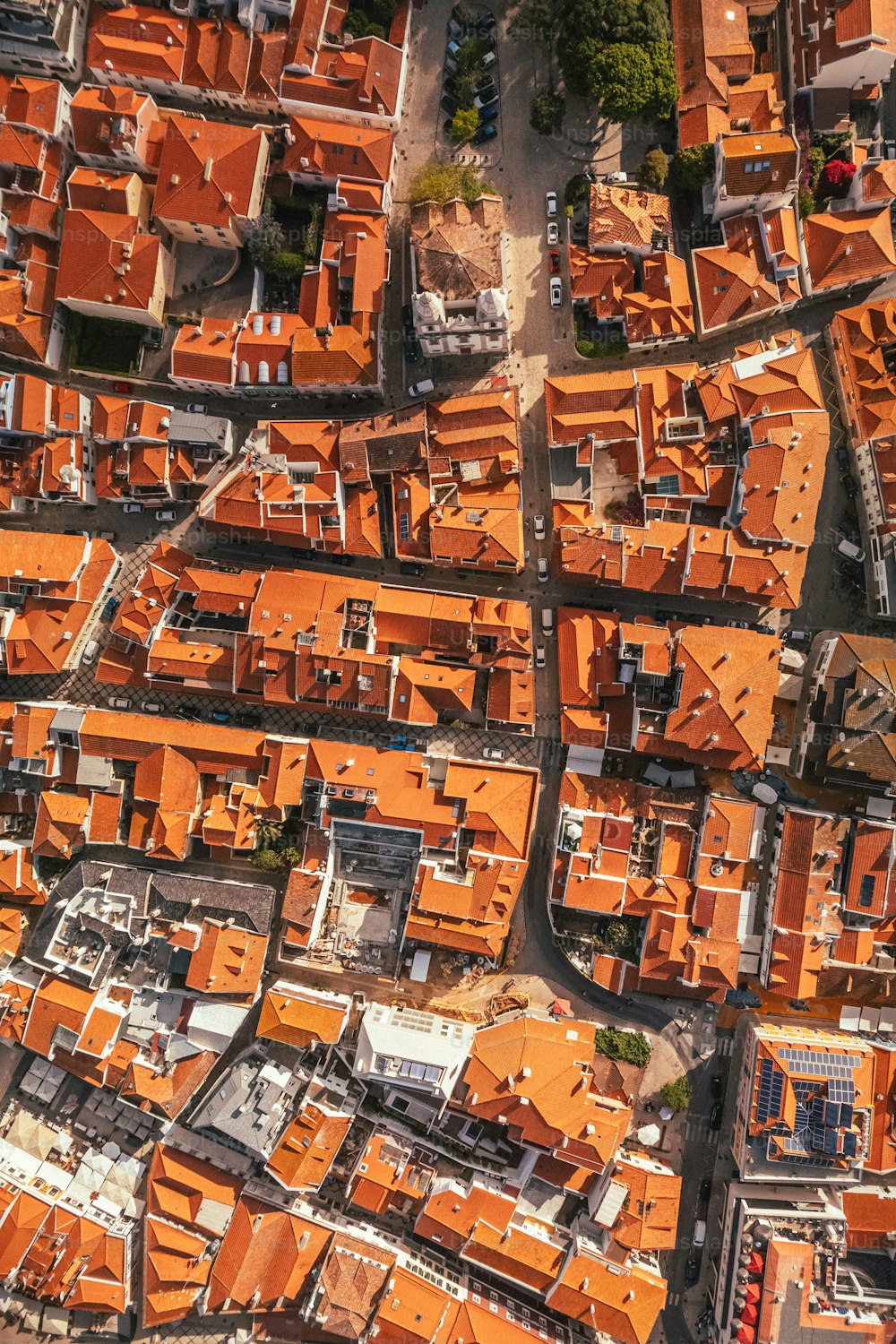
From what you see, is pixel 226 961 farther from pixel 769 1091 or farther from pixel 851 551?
pixel 851 551

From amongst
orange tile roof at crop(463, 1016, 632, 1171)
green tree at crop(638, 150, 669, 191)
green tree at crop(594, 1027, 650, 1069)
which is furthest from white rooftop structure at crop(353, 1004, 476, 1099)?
green tree at crop(638, 150, 669, 191)

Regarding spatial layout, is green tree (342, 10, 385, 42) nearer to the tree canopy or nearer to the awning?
the tree canopy

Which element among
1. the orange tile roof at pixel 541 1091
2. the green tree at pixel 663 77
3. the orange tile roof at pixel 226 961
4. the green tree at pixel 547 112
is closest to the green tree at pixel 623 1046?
the orange tile roof at pixel 541 1091

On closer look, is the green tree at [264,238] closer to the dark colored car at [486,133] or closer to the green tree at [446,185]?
the green tree at [446,185]

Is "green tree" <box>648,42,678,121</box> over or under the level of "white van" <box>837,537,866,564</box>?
over

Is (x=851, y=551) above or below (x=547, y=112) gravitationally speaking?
below

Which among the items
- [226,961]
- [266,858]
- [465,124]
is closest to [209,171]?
[465,124]
